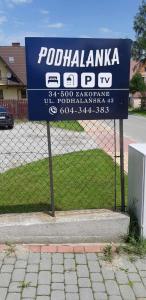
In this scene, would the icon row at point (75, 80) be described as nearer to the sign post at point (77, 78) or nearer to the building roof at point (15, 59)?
the sign post at point (77, 78)

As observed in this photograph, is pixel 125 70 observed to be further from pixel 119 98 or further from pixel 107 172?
pixel 107 172

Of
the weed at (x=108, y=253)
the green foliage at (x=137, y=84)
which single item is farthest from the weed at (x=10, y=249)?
the green foliage at (x=137, y=84)

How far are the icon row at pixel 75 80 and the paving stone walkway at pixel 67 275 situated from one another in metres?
1.80

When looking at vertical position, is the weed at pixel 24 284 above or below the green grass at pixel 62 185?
below

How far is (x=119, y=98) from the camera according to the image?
389cm

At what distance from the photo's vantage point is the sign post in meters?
3.62

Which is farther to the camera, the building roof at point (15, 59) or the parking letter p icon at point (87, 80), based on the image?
the building roof at point (15, 59)

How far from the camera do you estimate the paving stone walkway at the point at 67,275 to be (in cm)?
305

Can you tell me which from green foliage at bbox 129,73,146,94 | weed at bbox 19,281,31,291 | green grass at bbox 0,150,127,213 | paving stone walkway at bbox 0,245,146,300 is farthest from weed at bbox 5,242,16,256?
green foliage at bbox 129,73,146,94

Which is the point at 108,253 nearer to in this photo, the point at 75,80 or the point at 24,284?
the point at 24,284

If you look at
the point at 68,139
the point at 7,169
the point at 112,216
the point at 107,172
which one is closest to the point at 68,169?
the point at 107,172

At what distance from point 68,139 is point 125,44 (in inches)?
433

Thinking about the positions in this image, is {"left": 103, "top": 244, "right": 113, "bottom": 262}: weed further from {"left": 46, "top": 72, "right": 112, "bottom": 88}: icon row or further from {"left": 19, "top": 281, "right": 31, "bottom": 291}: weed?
{"left": 46, "top": 72, "right": 112, "bottom": 88}: icon row

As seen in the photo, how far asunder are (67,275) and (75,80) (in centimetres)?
200
